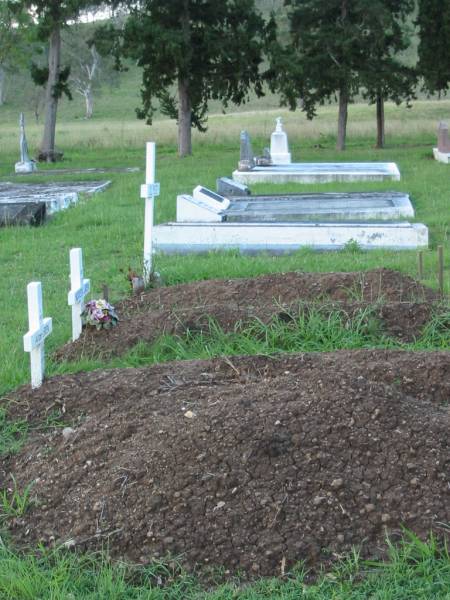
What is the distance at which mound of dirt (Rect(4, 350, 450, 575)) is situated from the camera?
12.2 feet

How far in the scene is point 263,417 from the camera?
14.1ft

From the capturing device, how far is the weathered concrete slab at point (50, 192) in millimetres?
15462

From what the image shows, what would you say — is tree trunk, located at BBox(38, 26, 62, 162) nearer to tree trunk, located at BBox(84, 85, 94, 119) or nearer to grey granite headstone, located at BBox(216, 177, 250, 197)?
grey granite headstone, located at BBox(216, 177, 250, 197)

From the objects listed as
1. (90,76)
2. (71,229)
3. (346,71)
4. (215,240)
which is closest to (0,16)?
(346,71)

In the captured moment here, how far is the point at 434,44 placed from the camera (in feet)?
85.8

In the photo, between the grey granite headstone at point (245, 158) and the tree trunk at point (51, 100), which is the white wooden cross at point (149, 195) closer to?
the grey granite headstone at point (245, 158)

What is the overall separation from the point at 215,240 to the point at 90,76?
63.9 m

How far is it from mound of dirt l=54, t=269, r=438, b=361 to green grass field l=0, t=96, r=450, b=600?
0.81ft

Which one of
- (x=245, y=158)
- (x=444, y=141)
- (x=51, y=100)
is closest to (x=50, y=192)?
(x=245, y=158)

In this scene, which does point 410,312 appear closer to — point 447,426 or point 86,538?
point 447,426

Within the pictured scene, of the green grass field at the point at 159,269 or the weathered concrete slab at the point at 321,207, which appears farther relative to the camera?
the weathered concrete slab at the point at 321,207

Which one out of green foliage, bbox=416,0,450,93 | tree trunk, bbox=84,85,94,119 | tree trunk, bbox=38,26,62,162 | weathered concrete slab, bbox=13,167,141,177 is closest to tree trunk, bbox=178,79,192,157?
weathered concrete slab, bbox=13,167,141,177

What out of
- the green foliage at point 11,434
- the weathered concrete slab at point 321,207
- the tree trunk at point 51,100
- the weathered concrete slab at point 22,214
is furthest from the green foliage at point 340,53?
the green foliage at point 11,434

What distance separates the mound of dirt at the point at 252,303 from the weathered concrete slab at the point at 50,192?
25.5 ft
